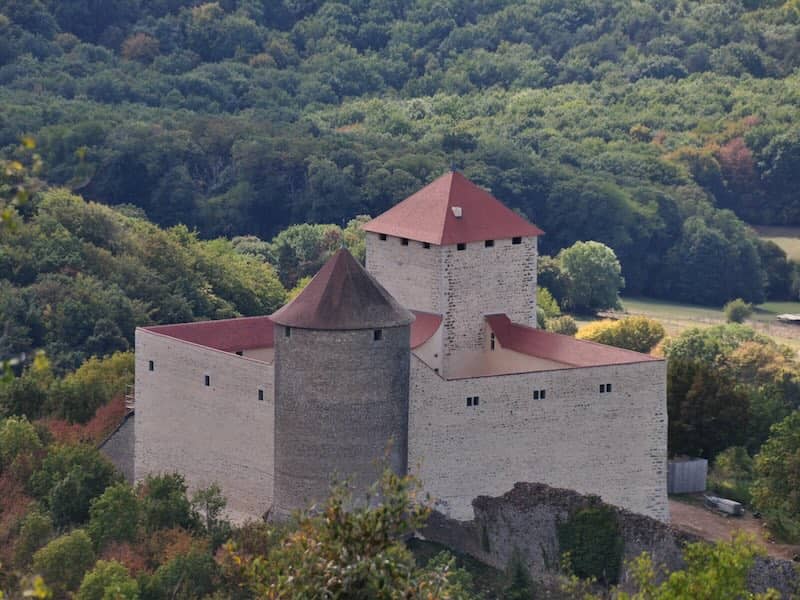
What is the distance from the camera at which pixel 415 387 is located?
1923 inches

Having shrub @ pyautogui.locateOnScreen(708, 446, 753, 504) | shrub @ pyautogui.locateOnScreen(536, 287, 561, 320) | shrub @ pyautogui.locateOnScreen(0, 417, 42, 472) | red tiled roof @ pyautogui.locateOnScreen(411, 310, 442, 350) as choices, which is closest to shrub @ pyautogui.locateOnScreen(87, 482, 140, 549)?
shrub @ pyautogui.locateOnScreen(0, 417, 42, 472)

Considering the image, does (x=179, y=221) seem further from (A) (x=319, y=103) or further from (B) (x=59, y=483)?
(B) (x=59, y=483)

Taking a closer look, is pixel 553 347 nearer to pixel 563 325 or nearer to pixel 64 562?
pixel 64 562

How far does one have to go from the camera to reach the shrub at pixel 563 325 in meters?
84.6

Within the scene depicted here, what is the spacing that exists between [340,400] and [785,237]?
77.7 m

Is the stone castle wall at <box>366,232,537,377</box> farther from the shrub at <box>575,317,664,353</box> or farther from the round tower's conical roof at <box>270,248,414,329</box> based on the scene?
the shrub at <box>575,317,664,353</box>

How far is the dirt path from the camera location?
50.5 meters

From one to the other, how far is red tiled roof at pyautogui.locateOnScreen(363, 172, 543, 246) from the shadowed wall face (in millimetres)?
4293

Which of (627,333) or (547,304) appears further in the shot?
(547,304)

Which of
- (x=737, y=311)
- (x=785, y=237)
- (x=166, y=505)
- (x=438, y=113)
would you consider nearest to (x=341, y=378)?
(x=166, y=505)

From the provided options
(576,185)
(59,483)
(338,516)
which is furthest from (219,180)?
(338,516)

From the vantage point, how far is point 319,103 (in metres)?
133

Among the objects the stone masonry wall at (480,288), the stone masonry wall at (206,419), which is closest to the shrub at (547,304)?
the stone masonry wall at (480,288)

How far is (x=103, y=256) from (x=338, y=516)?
173 ft
